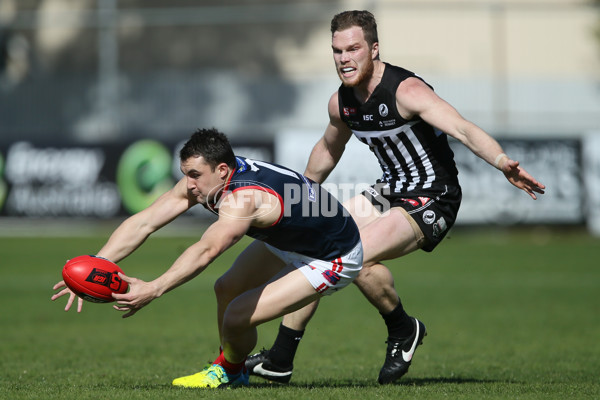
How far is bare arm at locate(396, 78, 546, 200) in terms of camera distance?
17.6ft

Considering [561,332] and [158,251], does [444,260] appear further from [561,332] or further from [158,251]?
[561,332]

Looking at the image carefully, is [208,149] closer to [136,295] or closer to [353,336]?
[136,295]

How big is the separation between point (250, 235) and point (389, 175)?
1.40 meters

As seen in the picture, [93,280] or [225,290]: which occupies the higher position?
[93,280]

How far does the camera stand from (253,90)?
23.1 m

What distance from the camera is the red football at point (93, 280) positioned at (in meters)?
4.96

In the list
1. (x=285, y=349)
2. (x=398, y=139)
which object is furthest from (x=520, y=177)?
(x=285, y=349)

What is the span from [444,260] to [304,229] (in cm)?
1097

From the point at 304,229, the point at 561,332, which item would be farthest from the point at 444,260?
the point at 304,229

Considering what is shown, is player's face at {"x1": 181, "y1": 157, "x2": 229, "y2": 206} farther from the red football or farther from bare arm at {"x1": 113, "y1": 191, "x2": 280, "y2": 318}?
the red football

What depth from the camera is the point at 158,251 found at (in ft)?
55.3

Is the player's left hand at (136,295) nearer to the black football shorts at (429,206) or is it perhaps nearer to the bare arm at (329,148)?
the black football shorts at (429,206)

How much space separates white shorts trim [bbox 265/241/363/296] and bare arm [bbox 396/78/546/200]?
0.97 meters

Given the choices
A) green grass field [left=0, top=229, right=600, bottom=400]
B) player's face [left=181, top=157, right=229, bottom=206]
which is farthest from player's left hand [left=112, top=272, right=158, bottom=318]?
player's face [left=181, top=157, right=229, bottom=206]
